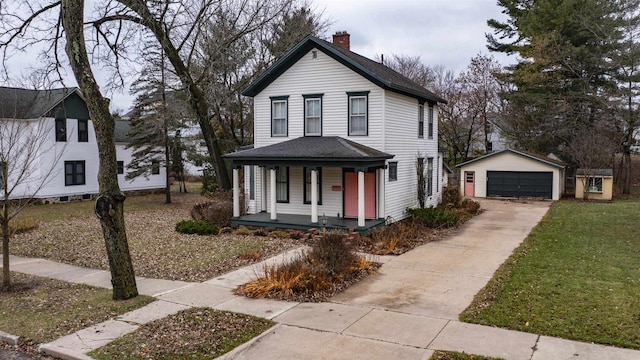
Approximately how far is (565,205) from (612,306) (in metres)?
19.6

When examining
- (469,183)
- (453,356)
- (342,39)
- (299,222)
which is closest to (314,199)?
(299,222)

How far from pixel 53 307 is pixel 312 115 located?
1170 centimetres

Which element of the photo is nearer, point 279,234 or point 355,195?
point 279,234

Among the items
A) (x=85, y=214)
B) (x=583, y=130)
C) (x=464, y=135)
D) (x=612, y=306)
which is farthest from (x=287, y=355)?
(x=464, y=135)

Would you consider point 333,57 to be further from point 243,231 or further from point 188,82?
point 188,82

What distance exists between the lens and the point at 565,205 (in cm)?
2589

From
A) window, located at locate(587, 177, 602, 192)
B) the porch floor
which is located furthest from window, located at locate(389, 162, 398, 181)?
window, located at locate(587, 177, 602, 192)

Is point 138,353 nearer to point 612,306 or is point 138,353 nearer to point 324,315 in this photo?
point 324,315

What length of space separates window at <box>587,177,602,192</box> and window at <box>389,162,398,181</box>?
1694cm

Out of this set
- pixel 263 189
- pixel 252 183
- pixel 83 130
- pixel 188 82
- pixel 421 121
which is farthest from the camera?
pixel 83 130

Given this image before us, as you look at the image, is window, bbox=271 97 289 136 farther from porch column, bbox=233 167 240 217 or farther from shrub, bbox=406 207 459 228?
shrub, bbox=406 207 459 228

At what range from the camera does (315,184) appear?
54.4 ft

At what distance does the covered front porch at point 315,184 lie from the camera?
52.2 ft

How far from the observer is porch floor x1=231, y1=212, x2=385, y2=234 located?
16031mm
